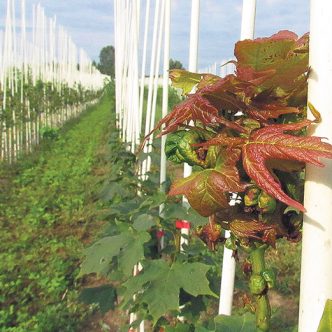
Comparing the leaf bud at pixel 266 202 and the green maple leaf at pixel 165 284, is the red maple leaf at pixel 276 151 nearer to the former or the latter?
the leaf bud at pixel 266 202

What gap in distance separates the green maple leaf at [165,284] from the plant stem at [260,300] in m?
0.93

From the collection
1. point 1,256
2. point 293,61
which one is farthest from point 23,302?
point 293,61

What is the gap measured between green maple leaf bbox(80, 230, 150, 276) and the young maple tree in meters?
1.19

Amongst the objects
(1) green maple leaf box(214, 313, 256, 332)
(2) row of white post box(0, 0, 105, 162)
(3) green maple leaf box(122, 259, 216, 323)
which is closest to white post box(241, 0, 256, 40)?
(1) green maple leaf box(214, 313, 256, 332)

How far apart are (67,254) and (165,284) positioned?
2.91m

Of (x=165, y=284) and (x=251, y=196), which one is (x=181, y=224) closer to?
(x=165, y=284)

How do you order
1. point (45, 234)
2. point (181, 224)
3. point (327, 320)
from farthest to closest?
point (45, 234)
point (181, 224)
point (327, 320)

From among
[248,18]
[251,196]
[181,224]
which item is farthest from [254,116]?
[181,224]

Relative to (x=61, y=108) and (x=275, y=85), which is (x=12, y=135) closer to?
(x=61, y=108)

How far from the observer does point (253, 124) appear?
0.72m

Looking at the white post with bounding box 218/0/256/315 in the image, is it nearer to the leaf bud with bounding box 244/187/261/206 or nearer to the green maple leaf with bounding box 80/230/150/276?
the leaf bud with bounding box 244/187/261/206

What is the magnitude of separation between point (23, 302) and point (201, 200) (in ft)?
10.8

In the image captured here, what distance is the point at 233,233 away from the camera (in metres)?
0.77

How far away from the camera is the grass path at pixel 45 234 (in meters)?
3.53
